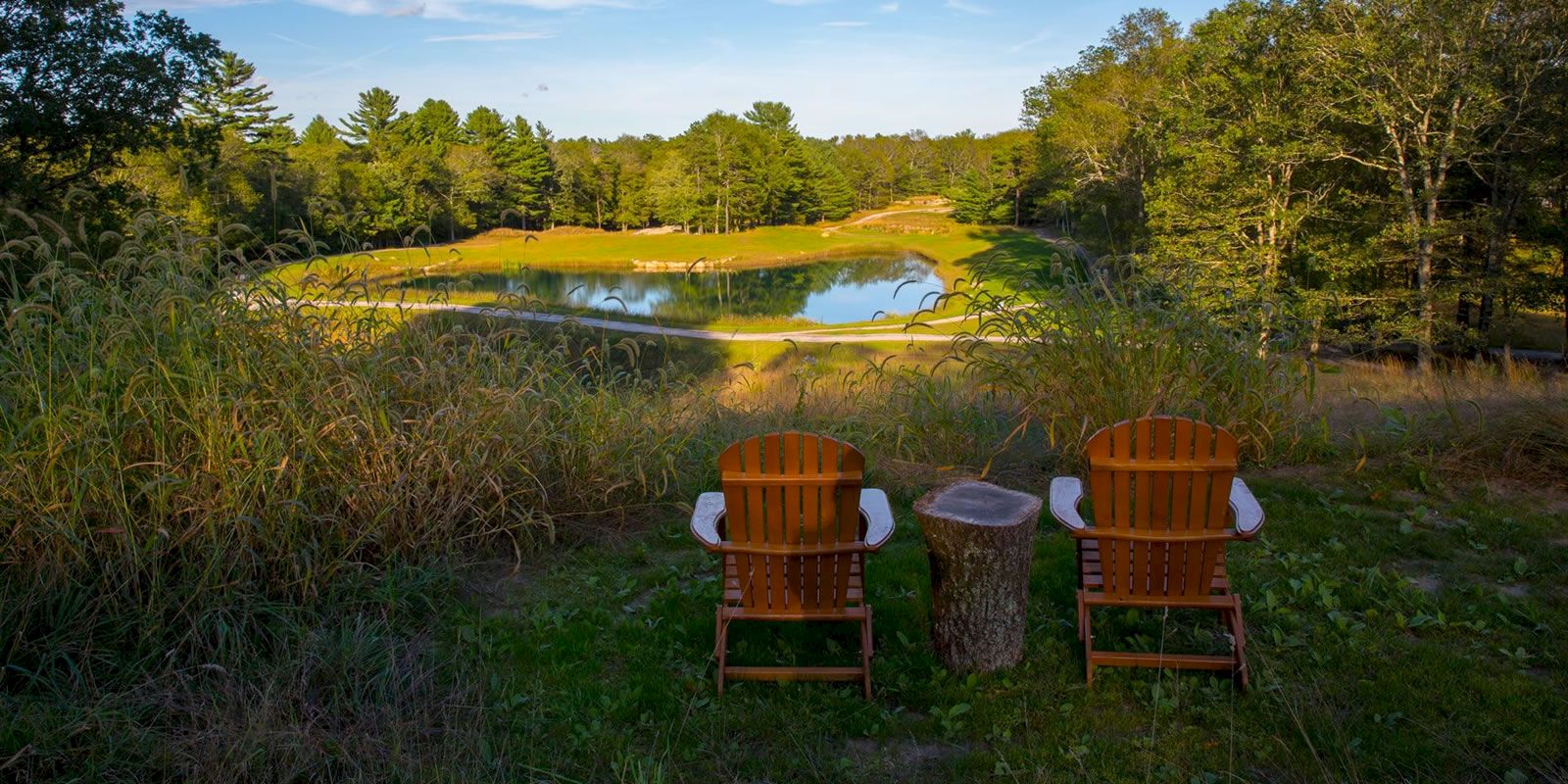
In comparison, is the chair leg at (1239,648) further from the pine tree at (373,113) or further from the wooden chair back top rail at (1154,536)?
the pine tree at (373,113)

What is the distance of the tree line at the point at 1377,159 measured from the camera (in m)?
17.1

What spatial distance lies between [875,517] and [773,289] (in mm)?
27320

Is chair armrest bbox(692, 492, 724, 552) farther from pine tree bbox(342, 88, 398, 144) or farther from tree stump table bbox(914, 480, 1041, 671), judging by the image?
pine tree bbox(342, 88, 398, 144)

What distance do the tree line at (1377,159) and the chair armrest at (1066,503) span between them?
1203 cm

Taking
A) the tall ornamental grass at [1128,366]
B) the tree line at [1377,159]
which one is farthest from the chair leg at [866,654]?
Result: the tree line at [1377,159]

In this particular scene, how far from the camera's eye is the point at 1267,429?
5352mm

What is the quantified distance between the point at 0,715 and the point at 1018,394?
4.95 m

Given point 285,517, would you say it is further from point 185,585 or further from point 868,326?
point 868,326

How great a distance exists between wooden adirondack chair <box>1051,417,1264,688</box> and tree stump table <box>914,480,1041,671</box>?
0.22 meters

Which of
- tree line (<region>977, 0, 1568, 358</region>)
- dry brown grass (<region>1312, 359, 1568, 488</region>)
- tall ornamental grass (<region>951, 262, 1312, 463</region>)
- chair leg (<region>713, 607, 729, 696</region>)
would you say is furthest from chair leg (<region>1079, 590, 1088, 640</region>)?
tree line (<region>977, 0, 1568, 358</region>)

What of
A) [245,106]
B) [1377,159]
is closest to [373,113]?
[245,106]

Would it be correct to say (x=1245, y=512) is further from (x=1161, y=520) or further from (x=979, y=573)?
(x=979, y=573)

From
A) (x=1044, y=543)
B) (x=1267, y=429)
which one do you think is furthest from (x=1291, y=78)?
(x=1044, y=543)

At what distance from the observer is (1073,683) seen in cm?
320
